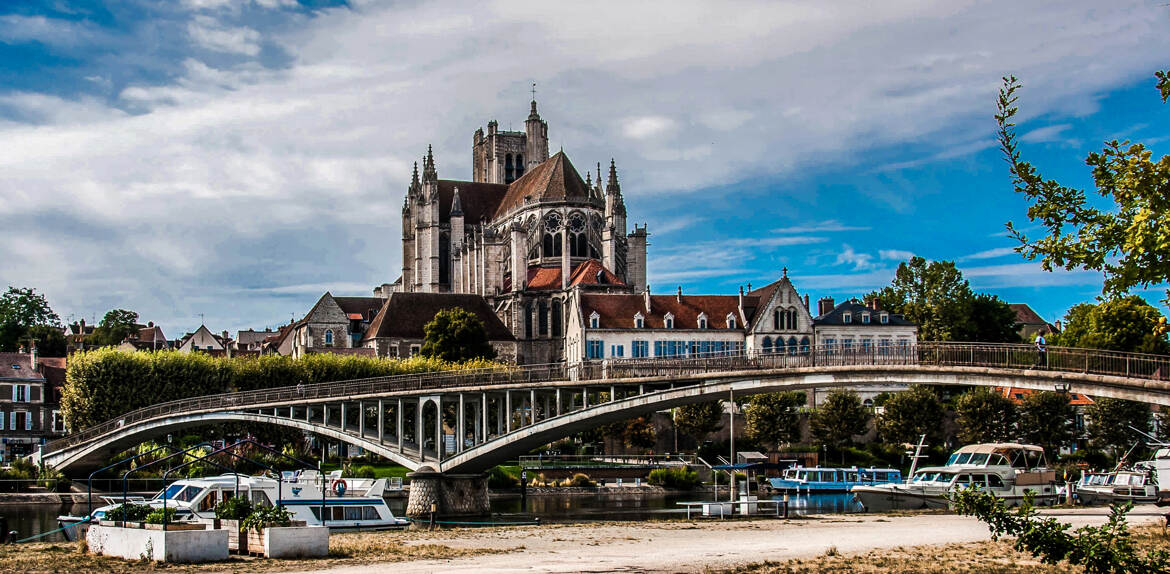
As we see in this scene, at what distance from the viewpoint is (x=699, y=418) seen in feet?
276

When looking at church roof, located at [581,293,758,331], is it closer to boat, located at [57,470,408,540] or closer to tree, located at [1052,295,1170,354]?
tree, located at [1052,295,1170,354]

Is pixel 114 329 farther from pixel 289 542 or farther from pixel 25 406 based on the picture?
pixel 289 542

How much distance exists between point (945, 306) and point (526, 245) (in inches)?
1550

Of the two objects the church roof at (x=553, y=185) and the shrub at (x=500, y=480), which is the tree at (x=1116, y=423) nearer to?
the shrub at (x=500, y=480)

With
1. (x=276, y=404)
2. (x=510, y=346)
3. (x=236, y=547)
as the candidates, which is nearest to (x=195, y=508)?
(x=236, y=547)

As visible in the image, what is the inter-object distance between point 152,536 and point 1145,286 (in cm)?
1915

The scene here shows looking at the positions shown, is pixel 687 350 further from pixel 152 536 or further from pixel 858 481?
pixel 152 536

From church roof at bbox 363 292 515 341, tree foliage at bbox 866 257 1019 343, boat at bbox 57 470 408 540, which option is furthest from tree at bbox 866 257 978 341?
boat at bbox 57 470 408 540

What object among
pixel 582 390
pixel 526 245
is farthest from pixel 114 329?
pixel 582 390

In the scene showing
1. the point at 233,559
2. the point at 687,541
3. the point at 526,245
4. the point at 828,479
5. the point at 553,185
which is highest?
the point at 553,185

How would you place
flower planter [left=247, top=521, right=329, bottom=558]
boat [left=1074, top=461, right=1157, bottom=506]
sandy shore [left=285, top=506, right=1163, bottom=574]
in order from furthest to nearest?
boat [left=1074, top=461, right=1157, bottom=506] → flower planter [left=247, top=521, right=329, bottom=558] → sandy shore [left=285, top=506, right=1163, bottom=574]

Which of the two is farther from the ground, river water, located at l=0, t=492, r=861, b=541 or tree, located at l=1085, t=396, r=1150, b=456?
tree, located at l=1085, t=396, r=1150, b=456

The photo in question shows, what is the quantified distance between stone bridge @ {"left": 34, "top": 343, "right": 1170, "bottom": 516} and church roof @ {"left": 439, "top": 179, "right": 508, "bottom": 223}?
68803 millimetres

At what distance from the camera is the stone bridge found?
3438 centimetres
